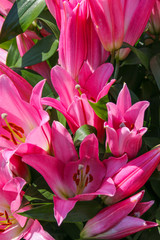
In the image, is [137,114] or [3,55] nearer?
[137,114]

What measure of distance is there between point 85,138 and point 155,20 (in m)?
0.26

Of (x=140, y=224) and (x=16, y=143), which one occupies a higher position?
(x=16, y=143)

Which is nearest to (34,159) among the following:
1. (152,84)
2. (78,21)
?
(78,21)

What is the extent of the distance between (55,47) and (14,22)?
0.25 feet

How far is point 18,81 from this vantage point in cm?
52

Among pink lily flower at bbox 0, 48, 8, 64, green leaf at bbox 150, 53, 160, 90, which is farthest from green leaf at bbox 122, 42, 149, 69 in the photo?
pink lily flower at bbox 0, 48, 8, 64

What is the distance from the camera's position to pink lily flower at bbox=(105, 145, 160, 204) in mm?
444

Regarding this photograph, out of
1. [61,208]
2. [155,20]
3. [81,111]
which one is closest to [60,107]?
[81,111]

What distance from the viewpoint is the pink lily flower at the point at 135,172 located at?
1.46 feet

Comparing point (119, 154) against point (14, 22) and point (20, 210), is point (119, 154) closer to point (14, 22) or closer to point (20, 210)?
point (20, 210)

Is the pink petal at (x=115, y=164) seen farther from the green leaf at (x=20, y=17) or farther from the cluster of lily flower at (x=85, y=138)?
the green leaf at (x=20, y=17)

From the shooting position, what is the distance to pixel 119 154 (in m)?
0.47

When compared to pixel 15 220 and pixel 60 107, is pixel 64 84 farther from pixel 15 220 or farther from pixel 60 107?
pixel 15 220

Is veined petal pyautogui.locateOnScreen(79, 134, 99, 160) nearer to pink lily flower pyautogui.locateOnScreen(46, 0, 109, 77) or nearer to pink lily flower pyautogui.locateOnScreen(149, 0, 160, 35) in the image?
pink lily flower pyautogui.locateOnScreen(46, 0, 109, 77)
